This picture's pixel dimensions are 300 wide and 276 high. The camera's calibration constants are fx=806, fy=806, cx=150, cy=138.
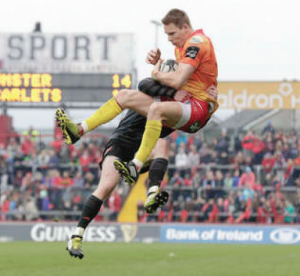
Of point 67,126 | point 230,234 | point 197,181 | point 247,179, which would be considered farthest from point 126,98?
point 197,181

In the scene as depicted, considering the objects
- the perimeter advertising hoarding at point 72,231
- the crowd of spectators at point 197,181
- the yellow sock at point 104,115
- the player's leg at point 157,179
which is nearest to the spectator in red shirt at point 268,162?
the crowd of spectators at point 197,181

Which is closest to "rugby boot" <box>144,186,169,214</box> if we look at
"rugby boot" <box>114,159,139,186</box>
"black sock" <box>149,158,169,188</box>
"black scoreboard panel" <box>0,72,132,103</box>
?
"black sock" <box>149,158,169,188</box>

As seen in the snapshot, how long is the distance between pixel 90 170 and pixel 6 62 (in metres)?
7.61

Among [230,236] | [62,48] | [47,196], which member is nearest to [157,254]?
[230,236]

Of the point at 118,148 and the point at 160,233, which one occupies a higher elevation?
the point at 118,148

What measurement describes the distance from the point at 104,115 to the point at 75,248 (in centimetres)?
147

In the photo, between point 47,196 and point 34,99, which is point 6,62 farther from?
point 47,196

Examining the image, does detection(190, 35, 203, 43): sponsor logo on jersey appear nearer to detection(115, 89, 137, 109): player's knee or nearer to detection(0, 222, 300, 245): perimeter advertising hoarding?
detection(115, 89, 137, 109): player's knee

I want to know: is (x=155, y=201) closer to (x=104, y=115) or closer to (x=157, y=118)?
(x=157, y=118)

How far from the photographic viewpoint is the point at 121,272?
12562 millimetres

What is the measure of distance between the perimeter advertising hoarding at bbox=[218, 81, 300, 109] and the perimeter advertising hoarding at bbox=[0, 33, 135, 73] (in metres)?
4.07

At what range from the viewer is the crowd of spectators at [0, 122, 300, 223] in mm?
22781

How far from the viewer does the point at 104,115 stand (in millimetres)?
8797

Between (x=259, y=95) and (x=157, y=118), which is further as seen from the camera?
(x=259, y=95)
